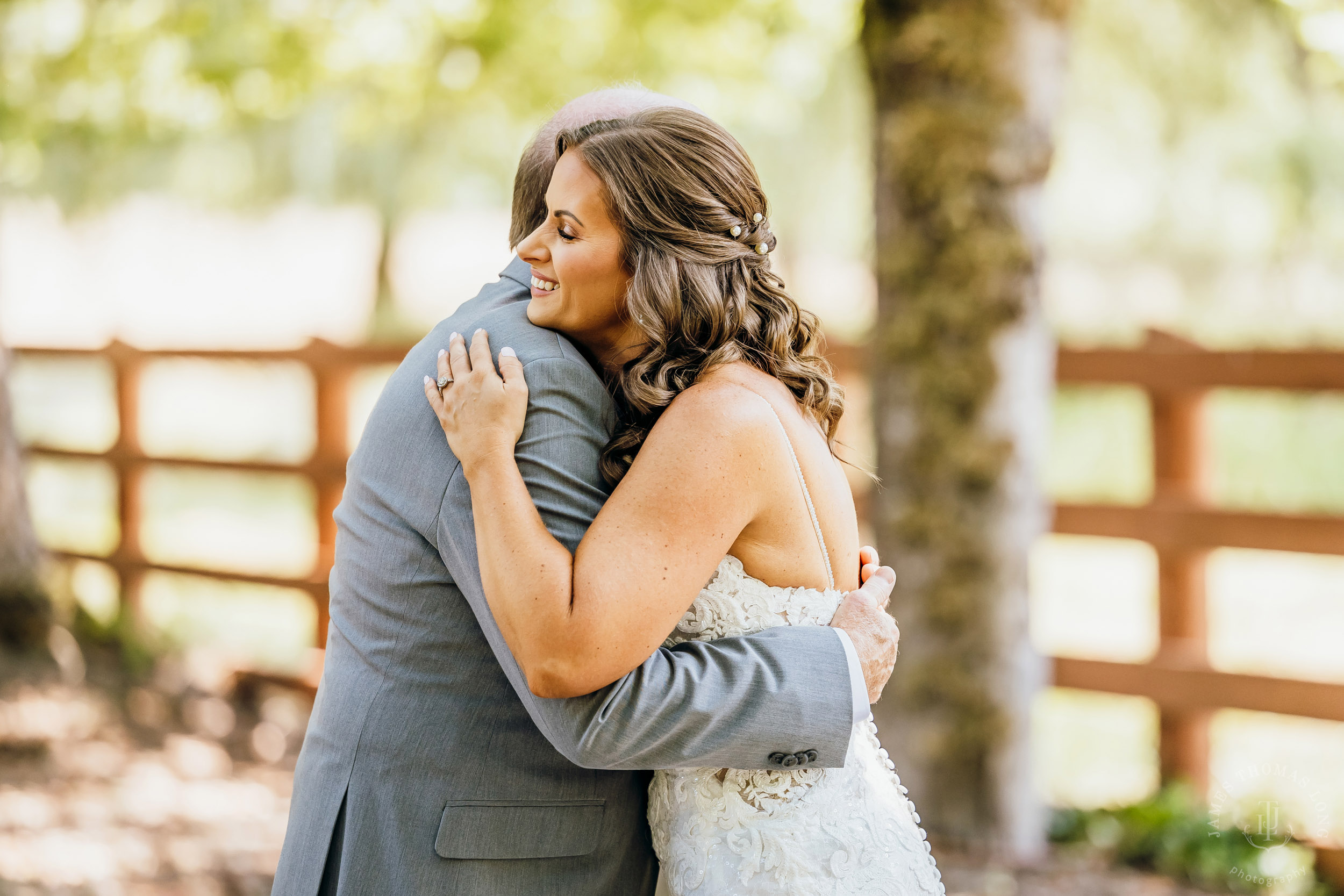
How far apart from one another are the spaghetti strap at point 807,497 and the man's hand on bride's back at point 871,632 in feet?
0.15

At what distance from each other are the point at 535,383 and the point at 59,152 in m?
8.36

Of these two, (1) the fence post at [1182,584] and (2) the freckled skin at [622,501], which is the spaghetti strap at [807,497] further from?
(1) the fence post at [1182,584]

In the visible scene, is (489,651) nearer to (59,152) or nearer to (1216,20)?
(1216,20)

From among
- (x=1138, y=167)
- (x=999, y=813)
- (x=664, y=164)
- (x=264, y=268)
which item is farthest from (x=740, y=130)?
(x=264, y=268)

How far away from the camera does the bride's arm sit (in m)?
1.53

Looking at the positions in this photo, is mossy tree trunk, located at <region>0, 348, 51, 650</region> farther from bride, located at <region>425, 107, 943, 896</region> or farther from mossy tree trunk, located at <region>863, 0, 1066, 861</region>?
bride, located at <region>425, 107, 943, 896</region>

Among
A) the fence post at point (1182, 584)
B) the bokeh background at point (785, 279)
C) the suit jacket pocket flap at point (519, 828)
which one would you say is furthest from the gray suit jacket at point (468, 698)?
the fence post at point (1182, 584)

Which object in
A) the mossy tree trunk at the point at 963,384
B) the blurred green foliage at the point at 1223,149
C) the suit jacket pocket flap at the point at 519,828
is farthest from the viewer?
the blurred green foliage at the point at 1223,149

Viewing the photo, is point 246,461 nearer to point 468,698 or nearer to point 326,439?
point 326,439

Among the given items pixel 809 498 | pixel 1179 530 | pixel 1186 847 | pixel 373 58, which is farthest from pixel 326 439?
pixel 809 498

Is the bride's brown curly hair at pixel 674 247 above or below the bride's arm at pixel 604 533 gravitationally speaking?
above

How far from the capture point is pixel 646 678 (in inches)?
63.1

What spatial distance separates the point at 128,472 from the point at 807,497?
6.36m

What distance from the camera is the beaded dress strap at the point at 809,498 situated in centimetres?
175
